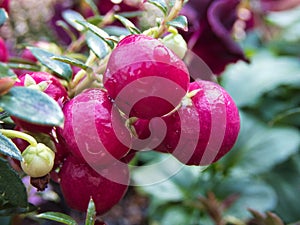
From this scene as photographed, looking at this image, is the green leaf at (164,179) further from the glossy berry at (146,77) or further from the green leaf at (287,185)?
the glossy berry at (146,77)

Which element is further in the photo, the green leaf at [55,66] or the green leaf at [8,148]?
the green leaf at [55,66]

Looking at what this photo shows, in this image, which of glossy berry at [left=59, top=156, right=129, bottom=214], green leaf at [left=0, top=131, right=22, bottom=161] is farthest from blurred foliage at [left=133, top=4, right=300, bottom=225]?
green leaf at [left=0, top=131, right=22, bottom=161]

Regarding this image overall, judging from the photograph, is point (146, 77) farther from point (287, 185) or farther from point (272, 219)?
point (287, 185)

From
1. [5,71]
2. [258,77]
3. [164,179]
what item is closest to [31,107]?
[5,71]

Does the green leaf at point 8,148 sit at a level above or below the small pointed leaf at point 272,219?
above

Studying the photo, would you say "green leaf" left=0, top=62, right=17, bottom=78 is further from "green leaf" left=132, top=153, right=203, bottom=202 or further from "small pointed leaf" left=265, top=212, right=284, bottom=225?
"green leaf" left=132, top=153, right=203, bottom=202

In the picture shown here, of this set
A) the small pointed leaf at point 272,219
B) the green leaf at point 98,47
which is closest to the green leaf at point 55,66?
the green leaf at point 98,47

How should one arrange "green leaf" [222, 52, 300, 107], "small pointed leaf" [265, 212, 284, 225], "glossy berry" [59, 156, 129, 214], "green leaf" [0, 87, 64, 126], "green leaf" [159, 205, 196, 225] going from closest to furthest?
1. "green leaf" [0, 87, 64, 126]
2. "glossy berry" [59, 156, 129, 214]
3. "small pointed leaf" [265, 212, 284, 225]
4. "green leaf" [159, 205, 196, 225]
5. "green leaf" [222, 52, 300, 107]
